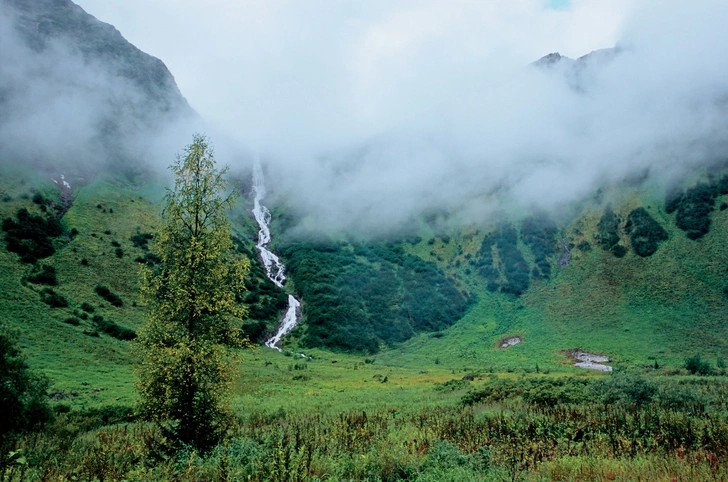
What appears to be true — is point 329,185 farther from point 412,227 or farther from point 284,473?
point 284,473

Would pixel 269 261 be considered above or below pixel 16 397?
above

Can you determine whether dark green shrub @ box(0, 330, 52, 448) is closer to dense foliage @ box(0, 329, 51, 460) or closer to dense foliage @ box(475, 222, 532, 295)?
dense foliage @ box(0, 329, 51, 460)

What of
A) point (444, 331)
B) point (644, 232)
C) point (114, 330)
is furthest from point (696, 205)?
point (114, 330)

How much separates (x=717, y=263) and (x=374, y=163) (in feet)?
394

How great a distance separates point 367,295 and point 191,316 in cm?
8094

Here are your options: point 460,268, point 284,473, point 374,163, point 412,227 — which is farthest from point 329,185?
point 284,473

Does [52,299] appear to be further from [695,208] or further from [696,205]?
[696,205]

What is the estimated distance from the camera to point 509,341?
72312 mm

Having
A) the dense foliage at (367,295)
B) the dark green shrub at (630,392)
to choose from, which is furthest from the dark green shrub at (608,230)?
the dark green shrub at (630,392)

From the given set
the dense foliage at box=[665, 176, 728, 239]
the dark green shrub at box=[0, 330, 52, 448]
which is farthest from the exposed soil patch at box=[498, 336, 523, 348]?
the dark green shrub at box=[0, 330, 52, 448]

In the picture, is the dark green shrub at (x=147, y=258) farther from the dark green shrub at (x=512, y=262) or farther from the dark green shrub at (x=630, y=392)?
the dark green shrub at (x=512, y=262)

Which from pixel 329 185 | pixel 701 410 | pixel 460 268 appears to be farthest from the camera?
pixel 329 185

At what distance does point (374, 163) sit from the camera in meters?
169

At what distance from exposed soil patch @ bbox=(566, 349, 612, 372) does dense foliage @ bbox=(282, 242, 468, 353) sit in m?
28.7
